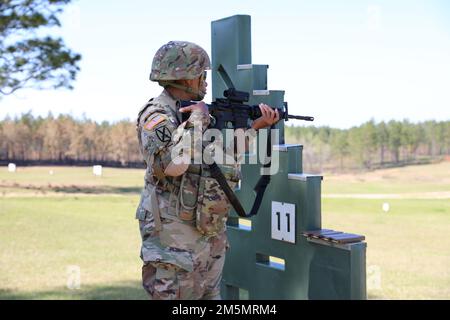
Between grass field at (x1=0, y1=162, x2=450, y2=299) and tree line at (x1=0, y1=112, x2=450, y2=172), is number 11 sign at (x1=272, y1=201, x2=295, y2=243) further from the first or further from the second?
tree line at (x1=0, y1=112, x2=450, y2=172)

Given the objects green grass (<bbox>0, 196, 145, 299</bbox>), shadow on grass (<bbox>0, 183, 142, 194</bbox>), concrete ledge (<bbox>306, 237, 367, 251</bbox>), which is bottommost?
green grass (<bbox>0, 196, 145, 299</bbox>)

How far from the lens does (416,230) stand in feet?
24.1

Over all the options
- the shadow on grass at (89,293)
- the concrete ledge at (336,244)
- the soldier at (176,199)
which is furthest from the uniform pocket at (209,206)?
the shadow on grass at (89,293)

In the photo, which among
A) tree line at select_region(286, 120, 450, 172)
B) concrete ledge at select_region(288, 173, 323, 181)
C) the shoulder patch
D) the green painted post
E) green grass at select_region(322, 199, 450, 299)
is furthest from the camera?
tree line at select_region(286, 120, 450, 172)

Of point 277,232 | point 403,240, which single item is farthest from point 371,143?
point 277,232

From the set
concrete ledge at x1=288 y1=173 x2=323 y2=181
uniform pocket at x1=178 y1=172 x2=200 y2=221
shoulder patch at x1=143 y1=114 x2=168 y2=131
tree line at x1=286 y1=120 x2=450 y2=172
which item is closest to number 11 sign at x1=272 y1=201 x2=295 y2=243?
concrete ledge at x1=288 y1=173 x2=323 y2=181

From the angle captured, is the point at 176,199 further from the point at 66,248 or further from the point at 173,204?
the point at 66,248

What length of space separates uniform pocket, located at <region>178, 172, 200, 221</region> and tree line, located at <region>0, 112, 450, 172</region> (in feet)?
26.5

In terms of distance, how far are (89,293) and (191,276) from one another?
10.1ft

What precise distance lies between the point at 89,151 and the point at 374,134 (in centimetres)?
586

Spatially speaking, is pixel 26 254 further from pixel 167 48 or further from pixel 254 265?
pixel 167 48

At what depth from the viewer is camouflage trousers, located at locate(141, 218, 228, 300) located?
213cm

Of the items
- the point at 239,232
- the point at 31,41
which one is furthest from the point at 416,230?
the point at 31,41

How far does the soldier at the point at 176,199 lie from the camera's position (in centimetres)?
212
